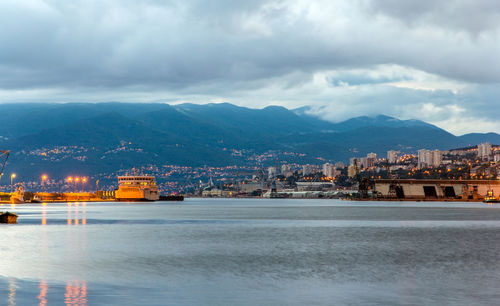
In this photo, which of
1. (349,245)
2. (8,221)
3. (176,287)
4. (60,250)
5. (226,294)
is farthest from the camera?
(8,221)

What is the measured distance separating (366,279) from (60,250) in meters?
24.6

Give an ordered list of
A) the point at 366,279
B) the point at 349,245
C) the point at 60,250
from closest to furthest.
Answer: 1. the point at 366,279
2. the point at 60,250
3. the point at 349,245

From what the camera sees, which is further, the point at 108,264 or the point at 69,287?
the point at 108,264

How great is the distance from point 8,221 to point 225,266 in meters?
49.7

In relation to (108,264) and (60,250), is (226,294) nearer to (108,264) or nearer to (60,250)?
(108,264)

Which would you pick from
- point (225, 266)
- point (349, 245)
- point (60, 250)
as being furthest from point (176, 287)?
point (349, 245)

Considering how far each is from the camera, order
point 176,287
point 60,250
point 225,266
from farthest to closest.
→ point 60,250 → point 225,266 → point 176,287

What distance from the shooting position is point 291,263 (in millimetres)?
38312

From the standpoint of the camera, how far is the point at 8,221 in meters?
77.6

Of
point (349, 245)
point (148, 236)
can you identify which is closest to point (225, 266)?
point (349, 245)

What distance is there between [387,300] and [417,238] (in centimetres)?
3650

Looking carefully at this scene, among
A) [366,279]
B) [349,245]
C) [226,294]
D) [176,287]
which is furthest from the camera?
[349,245]

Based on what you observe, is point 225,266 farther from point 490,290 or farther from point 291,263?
point 490,290

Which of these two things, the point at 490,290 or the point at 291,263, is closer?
the point at 490,290
